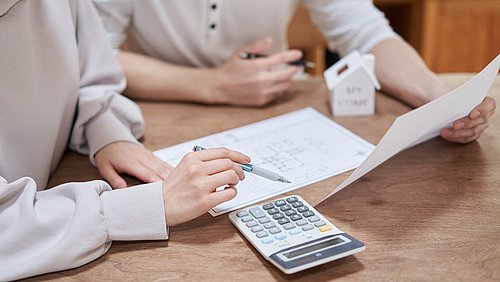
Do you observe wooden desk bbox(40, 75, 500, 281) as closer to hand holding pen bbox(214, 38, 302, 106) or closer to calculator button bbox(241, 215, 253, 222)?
calculator button bbox(241, 215, 253, 222)

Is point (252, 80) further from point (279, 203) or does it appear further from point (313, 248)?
point (313, 248)

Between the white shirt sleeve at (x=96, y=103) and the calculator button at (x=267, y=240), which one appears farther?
the white shirt sleeve at (x=96, y=103)

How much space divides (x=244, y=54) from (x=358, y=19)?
0.27 metres

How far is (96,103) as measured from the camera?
1076 mm

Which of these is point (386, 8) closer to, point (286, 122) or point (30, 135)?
point (286, 122)

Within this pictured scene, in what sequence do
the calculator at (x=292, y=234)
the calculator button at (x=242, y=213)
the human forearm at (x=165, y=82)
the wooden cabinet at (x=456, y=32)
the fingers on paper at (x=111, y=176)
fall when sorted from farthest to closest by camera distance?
the wooden cabinet at (x=456, y=32)
the human forearm at (x=165, y=82)
the fingers on paper at (x=111, y=176)
the calculator button at (x=242, y=213)
the calculator at (x=292, y=234)

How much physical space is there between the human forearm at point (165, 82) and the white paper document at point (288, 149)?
163 mm

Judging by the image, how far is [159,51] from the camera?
1.45 metres

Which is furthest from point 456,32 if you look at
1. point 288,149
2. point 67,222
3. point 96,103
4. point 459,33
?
point 67,222

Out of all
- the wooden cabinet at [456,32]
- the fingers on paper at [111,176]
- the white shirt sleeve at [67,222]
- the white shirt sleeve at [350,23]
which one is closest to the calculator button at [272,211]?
the white shirt sleeve at [67,222]

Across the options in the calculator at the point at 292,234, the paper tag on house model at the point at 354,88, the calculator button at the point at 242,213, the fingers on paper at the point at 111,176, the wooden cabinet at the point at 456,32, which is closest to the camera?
the calculator at the point at 292,234

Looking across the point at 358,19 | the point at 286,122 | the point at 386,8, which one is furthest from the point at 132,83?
the point at 386,8

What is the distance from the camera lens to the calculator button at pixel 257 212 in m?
0.84

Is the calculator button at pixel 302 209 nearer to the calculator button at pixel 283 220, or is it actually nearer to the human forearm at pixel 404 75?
the calculator button at pixel 283 220
